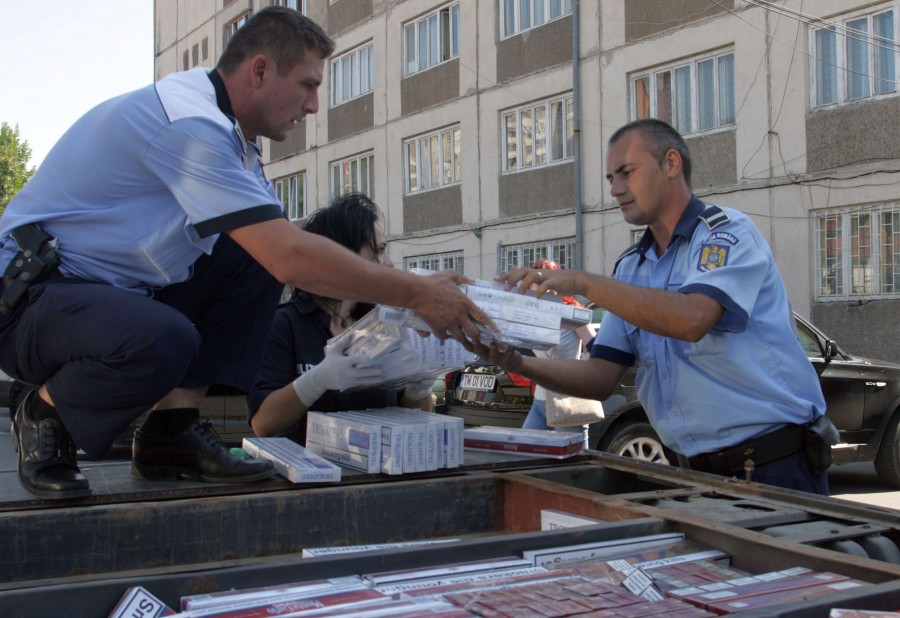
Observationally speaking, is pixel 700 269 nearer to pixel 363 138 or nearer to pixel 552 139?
pixel 552 139

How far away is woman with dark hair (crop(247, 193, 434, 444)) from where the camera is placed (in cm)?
332

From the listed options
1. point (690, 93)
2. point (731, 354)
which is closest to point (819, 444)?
point (731, 354)

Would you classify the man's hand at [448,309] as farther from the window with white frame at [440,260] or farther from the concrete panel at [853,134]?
the window with white frame at [440,260]

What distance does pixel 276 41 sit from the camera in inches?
97.3

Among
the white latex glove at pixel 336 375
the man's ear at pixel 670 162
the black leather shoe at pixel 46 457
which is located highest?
the man's ear at pixel 670 162

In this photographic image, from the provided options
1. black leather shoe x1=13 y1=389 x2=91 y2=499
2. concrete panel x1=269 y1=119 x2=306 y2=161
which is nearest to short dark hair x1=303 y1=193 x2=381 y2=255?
black leather shoe x1=13 y1=389 x2=91 y2=499

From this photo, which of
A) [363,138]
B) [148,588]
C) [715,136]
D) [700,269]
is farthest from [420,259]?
[148,588]

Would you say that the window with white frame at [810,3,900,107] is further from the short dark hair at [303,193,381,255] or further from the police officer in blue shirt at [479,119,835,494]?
the short dark hair at [303,193,381,255]

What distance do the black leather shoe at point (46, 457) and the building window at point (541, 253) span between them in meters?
13.8

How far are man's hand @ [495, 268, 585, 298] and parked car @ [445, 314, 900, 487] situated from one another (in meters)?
4.14

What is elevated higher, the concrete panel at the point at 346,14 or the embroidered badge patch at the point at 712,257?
the concrete panel at the point at 346,14

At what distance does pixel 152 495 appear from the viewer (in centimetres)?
213

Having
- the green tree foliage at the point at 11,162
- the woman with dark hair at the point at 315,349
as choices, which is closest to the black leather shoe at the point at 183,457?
the woman with dark hair at the point at 315,349

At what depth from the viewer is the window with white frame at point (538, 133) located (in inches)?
631
